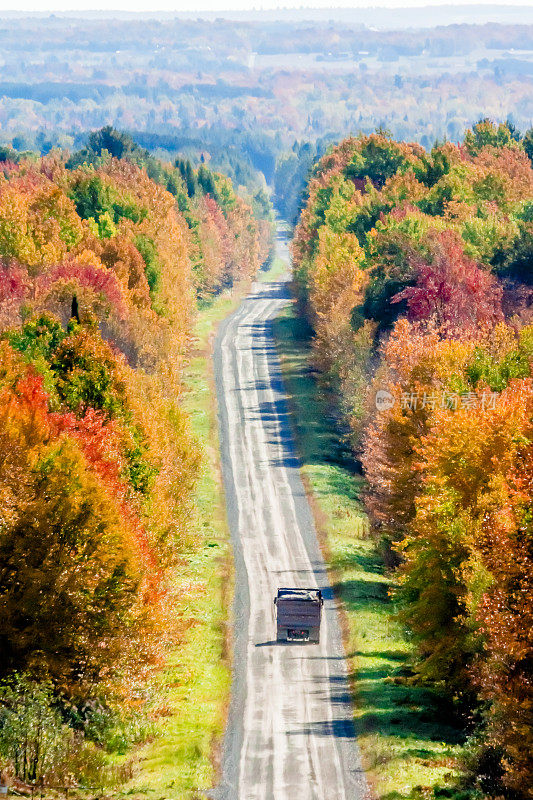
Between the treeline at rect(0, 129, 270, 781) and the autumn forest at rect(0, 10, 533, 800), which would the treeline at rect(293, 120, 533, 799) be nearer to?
the autumn forest at rect(0, 10, 533, 800)

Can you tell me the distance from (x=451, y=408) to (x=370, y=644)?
11.6m

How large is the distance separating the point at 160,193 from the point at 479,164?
41086 mm

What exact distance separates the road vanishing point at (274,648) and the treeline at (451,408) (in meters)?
A: 4.24

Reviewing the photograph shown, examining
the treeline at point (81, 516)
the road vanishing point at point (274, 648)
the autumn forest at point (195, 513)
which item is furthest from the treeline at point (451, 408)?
the treeline at point (81, 516)

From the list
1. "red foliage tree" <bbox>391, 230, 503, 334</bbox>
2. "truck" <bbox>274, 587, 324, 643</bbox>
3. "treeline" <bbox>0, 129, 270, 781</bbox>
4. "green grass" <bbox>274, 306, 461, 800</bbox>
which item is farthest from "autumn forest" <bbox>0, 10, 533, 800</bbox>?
"truck" <bbox>274, 587, 324, 643</bbox>

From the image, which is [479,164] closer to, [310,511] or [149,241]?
[149,241]

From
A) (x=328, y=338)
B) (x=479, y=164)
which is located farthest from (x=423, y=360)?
(x=479, y=164)

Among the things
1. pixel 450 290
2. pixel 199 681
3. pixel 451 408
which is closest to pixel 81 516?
pixel 199 681

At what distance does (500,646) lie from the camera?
116 ft

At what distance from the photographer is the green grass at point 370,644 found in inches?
1662

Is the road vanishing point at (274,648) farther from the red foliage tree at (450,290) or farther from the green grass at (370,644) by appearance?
the red foliage tree at (450,290)

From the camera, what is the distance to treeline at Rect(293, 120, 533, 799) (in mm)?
36688

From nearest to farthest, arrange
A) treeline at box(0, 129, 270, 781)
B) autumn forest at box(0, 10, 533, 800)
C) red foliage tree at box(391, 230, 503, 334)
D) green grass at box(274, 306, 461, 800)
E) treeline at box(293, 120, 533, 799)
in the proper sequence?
treeline at box(293, 120, 533, 799)
autumn forest at box(0, 10, 533, 800)
green grass at box(274, 306, 461, 800)
treeline at box(0, 129, 270, 781)
red foliage tree at box(391, 230, 503, 334)

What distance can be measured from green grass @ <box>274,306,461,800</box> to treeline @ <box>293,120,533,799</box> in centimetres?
135
